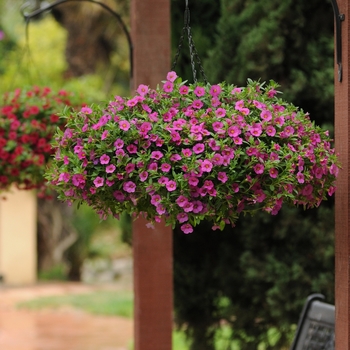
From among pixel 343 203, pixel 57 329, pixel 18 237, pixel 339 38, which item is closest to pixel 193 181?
pixel 343 203

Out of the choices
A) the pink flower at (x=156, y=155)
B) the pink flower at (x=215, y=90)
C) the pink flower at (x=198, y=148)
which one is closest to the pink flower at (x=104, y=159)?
the pink flower at (x=156, y=155)

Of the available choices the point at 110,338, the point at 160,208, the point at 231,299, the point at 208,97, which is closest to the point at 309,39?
the point at 231,299

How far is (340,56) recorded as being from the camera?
2268 mm

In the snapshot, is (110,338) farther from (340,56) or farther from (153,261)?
(340,56)

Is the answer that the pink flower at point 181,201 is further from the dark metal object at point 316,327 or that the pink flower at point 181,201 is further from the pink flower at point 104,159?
the dark metal object at point 316,327

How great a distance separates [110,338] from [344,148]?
567 cm

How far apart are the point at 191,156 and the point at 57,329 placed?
250 inches

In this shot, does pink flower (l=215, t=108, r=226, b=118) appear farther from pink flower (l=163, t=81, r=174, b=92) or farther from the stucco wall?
the stucco wall

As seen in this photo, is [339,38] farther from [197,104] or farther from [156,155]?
[156,155]

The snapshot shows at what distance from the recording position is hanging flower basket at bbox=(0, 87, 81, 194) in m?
3.36

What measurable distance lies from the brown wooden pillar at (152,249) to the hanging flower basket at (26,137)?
42 centimetres

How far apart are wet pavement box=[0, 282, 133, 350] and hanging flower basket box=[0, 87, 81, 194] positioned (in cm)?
381

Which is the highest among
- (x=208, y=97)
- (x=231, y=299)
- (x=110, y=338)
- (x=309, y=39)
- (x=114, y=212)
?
(x=309, y=39)

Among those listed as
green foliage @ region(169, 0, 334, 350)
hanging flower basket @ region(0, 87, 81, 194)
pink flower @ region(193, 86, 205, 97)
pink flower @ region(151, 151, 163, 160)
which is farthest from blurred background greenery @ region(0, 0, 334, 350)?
pink flower @ region(151, 151, 163, 160)
